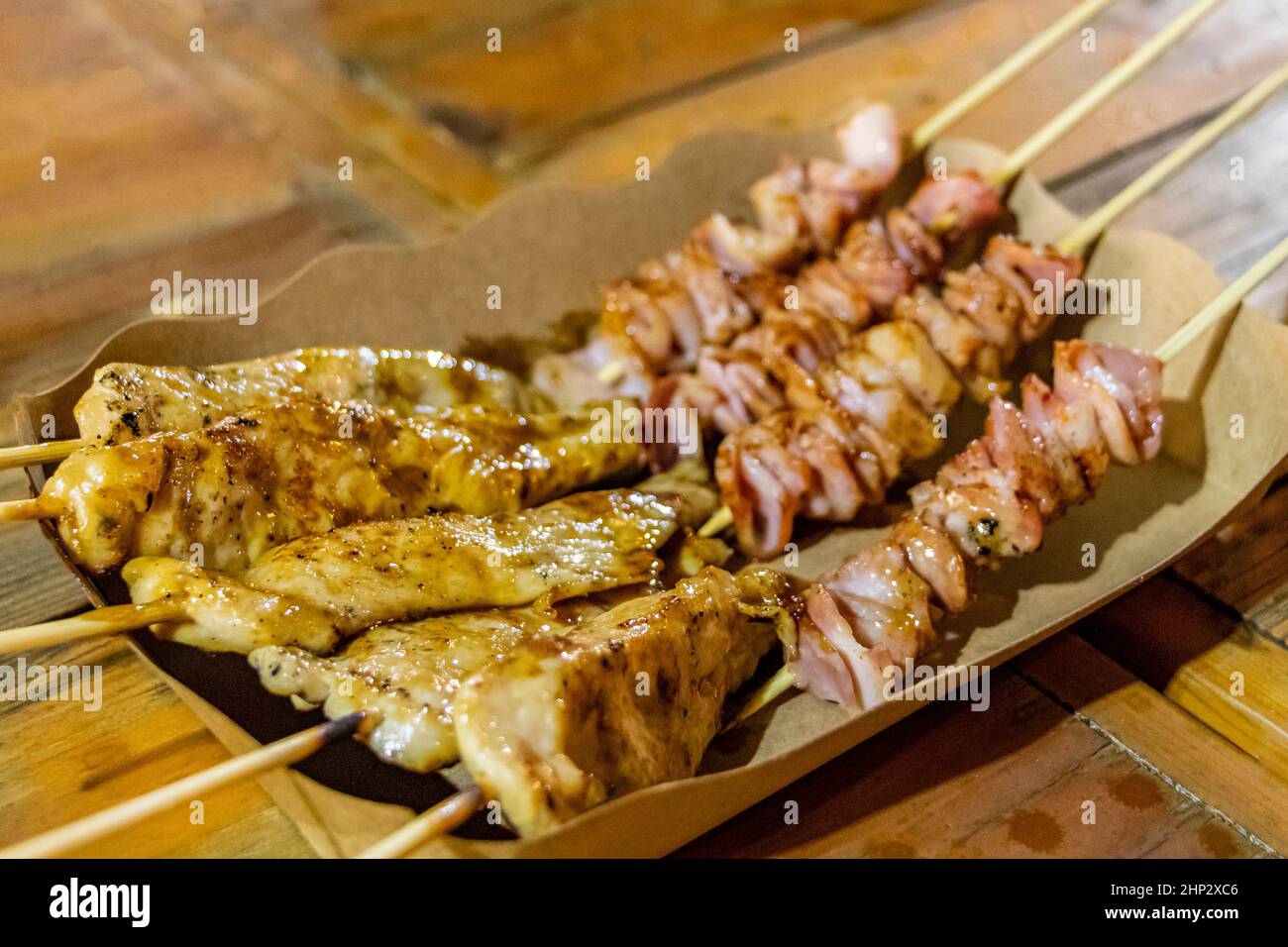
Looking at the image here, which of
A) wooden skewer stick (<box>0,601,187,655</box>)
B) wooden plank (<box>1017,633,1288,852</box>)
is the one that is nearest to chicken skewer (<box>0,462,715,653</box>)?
wooden skewer stick (<box>0,601,187,655</box>)

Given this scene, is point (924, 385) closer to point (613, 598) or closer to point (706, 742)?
point (613, 598)

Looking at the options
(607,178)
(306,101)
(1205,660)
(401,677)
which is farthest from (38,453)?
(1205,660)

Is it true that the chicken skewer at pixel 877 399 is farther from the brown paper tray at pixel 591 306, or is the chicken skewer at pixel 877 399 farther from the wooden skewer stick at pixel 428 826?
the wooden skewer stick at pixel 428 826

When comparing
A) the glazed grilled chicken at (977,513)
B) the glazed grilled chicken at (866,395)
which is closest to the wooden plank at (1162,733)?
the glazed grilled chicken at (977,513)

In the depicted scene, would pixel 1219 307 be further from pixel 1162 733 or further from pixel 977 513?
pixel 1162 733
